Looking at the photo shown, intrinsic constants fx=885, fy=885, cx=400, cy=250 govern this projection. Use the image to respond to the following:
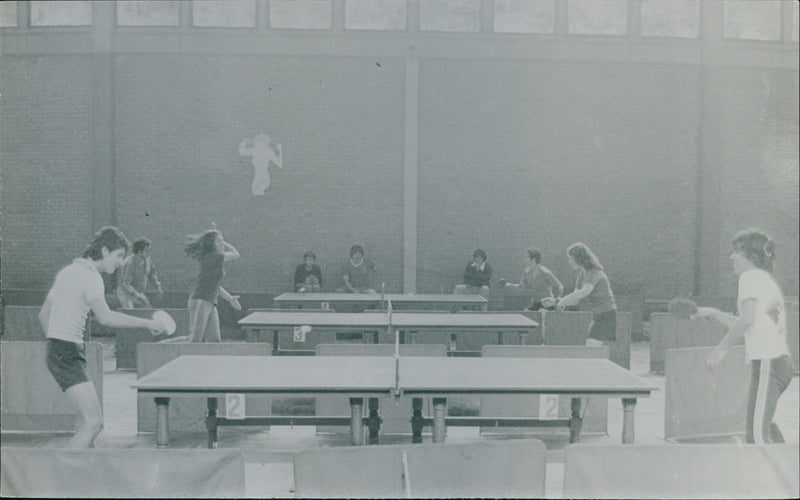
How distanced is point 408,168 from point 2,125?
6626mm

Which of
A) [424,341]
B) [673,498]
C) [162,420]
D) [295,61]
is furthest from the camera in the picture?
[295,61]

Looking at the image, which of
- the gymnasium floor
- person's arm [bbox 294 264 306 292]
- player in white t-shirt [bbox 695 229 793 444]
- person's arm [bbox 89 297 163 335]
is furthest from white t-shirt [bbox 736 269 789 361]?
person's arm [bbox 294 264 306 292]

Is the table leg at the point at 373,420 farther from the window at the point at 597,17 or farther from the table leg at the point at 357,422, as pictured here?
the window at the point at 597,17

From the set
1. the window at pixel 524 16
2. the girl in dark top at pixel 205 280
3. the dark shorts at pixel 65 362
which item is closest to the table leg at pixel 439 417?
the dark shorts at pixel 65 362

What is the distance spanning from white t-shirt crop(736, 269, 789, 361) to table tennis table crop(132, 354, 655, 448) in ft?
2.20

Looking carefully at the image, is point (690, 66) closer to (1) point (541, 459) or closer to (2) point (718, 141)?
(2) point (718, 141)

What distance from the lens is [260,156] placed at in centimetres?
1434

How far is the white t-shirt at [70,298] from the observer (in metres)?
5.20

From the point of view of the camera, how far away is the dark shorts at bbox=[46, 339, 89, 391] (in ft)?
17.1

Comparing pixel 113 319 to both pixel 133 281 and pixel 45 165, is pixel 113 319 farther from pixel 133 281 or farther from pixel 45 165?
pixel 45 165

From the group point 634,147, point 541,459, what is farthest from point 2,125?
point 541,459

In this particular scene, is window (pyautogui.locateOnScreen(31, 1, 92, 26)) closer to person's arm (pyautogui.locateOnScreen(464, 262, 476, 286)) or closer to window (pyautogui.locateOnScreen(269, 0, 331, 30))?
window (pyautogui.locateOnScreen(269, 0, 331, 30))

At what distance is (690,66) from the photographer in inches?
575

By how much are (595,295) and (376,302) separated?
136 inches
